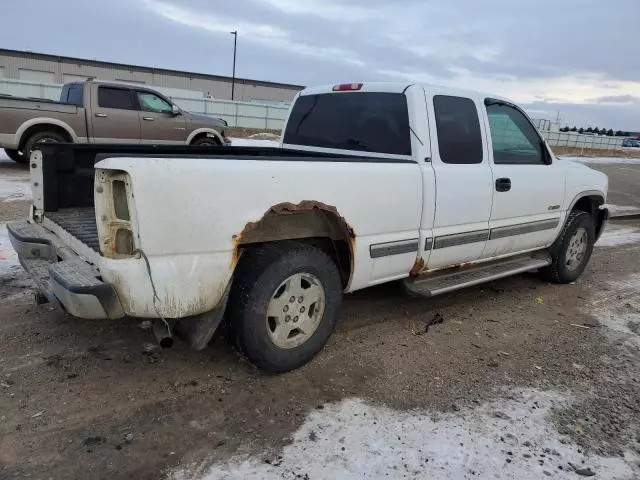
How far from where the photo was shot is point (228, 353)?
372cm

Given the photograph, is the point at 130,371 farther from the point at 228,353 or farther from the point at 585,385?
the point at 585,385

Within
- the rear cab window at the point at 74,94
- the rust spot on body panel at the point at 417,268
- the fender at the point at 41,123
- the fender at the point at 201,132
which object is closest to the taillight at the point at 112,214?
the rust spot on body panel at the point at 417,268

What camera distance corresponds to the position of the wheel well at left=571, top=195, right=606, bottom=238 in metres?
5.90

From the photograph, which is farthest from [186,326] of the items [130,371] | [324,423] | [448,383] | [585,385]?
[585,385]

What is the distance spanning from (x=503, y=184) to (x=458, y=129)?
0.66m

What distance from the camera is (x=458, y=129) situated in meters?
4.32

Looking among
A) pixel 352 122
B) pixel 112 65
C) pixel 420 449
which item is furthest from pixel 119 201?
pixel 112 65

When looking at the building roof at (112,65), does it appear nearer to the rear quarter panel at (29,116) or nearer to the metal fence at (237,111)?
the metal fence at (237,111)

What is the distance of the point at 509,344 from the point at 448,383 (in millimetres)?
978

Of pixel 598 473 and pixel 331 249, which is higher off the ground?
pixel 331 249

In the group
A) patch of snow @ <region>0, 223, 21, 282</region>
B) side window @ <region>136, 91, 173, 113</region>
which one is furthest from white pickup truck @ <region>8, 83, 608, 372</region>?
side window @ <region>136, 91, 173, 113</region>

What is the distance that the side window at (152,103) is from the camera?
11.7 m

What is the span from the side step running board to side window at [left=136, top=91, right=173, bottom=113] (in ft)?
30.1

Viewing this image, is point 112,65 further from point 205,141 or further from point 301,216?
point 301,216
